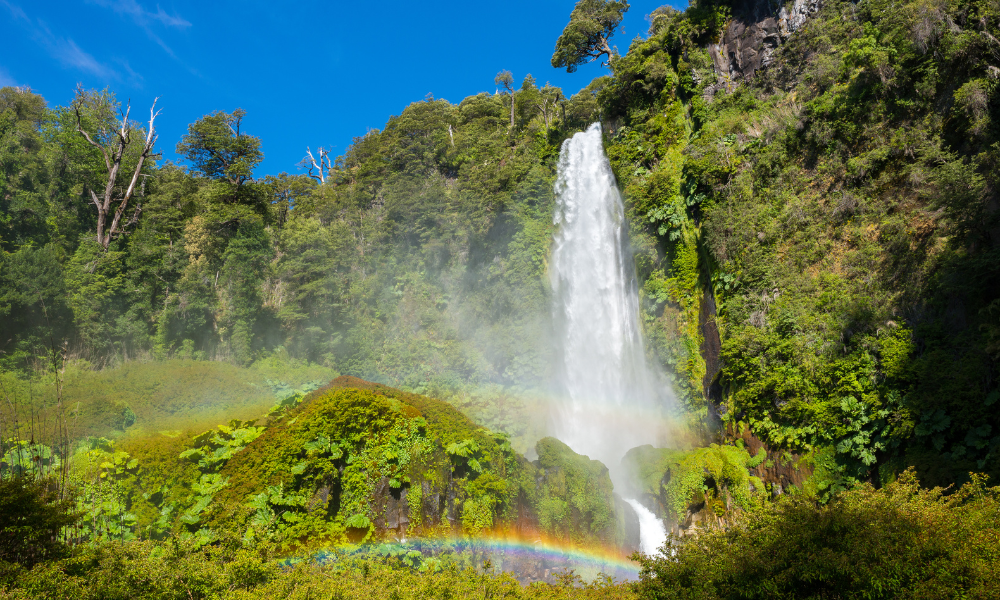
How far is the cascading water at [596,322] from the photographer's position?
20.0 metres

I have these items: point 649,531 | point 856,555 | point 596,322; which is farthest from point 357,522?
point 596,322

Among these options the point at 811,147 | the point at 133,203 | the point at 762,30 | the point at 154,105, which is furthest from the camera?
the point at 133,203

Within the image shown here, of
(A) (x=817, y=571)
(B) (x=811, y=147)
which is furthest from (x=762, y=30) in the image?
→ (A) (x=817, y=571)

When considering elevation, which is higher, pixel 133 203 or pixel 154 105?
pixel 154 105

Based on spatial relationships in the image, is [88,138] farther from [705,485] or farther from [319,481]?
[705,485]

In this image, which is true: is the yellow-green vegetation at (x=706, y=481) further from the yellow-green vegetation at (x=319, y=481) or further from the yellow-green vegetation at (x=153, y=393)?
the yellow-green vegetation at (x=153, y=393)

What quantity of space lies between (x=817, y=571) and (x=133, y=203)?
36238mm

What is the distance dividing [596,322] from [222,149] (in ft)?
82.0

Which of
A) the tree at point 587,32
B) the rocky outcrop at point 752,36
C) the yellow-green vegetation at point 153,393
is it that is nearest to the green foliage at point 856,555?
the yellow-green vegetation at point 153,393

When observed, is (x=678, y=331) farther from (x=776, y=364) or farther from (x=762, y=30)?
(x=762, y=30)

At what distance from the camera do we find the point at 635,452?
50.2 feet

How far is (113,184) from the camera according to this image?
27062 mm

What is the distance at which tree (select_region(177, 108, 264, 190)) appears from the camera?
29166 mm

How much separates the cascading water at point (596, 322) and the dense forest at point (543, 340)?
116 cm
